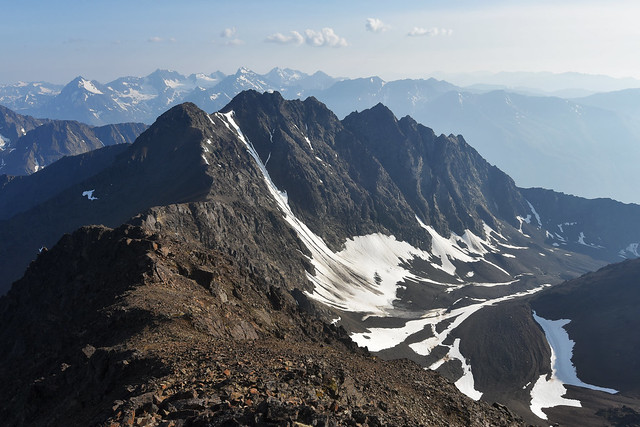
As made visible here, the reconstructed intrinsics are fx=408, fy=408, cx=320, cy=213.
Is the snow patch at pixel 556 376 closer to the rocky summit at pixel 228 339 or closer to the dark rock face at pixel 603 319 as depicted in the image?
the rocky summit at pixel 228 339

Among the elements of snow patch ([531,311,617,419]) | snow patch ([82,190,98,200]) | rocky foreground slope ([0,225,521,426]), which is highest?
rocky foreground slope ([0,225,521,426])

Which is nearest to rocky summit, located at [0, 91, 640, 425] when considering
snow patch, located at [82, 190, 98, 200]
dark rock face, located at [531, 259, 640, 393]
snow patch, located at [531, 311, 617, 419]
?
snow patch, located at [531, 311, 617, 419]

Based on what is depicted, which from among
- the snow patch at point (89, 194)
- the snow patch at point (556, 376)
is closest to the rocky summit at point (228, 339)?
the snow patch at point (556, 376)

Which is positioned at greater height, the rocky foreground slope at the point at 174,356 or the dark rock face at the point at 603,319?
the rocky foreground slope at the point at 174,356

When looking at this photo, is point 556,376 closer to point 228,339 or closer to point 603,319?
point 603,319

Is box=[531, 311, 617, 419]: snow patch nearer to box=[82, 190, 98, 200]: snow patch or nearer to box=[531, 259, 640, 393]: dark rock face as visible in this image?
box=[531, 259, 640, 393]: dark rock face

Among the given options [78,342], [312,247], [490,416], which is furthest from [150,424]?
[312,247]

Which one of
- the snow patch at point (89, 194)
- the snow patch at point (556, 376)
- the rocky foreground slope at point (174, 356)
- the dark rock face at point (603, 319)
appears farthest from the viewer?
the snow patch at point (89, 194)

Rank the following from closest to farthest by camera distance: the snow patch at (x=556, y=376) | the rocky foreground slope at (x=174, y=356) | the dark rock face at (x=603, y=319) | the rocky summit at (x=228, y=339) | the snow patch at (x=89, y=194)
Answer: the rocky foreground slope at (x=174, y=356)
the rocky summit at (x=228, y=339)
the snow patch at (x=556, y=376)
the dark rock face at (x=603, y=319)
the snow patch at (x=89, y=194)
